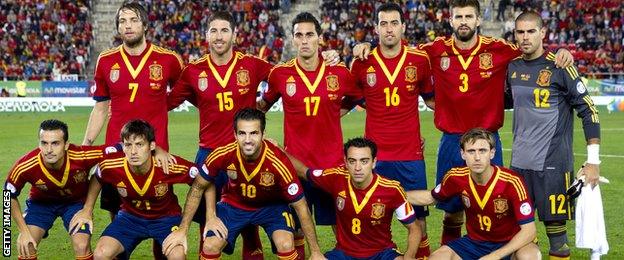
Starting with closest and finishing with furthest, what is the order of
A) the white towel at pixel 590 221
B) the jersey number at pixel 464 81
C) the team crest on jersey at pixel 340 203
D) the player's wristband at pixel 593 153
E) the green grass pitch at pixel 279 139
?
1. the team crest on jersey at pixel 340 203
2. the player's wristband at pixel 593 153
3. the white towel at pixel 590 221
4. the jersey number at pixel 464 81
5. the green grass pitch at pixel 279 139

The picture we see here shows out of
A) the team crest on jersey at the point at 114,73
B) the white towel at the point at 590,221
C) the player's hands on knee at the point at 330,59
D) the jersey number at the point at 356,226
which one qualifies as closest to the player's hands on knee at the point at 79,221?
the team crest on jersey at the point at 114,73

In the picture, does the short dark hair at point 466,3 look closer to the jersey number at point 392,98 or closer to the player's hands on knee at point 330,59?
the jersey number at point 392,98

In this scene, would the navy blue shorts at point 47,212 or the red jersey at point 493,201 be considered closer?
the red jersey at point 493,201

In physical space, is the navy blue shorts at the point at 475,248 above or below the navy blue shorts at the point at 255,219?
below

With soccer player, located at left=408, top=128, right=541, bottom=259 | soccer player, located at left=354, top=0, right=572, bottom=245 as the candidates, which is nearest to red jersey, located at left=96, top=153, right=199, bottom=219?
soccer player, located at left=354, top=0, right=572, bottom=245

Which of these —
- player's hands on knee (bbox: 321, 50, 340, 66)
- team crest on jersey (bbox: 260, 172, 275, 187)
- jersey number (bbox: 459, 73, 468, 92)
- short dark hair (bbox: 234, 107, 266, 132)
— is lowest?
team crest on jersey (bbox: 260, 172, 275, 187)

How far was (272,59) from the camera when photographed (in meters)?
32.5

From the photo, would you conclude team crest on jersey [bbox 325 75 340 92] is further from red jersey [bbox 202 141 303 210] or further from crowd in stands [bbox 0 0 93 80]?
crowd in stands [bbox 0 0 93 80]

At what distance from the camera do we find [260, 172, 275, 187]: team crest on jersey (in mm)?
7031

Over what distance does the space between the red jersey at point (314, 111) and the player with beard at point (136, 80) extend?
1.00m

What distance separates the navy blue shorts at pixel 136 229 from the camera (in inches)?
280

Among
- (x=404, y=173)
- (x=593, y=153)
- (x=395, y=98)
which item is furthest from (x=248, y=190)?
(x=593, y=153)

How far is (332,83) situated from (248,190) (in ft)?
3.63

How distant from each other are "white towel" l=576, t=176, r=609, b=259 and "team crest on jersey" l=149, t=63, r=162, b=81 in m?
3.50
